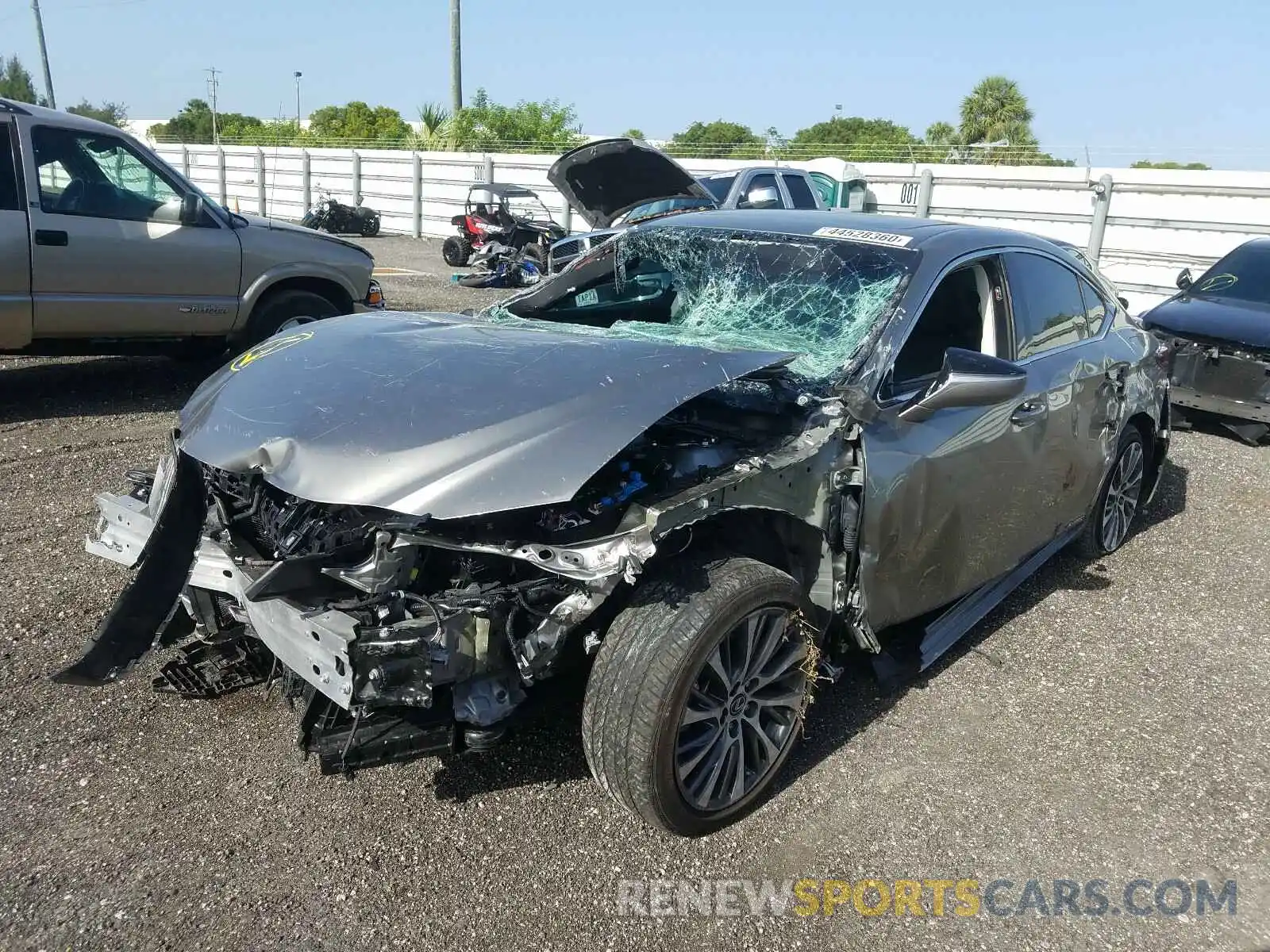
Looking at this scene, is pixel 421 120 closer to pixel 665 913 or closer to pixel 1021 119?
pixel 1021 119

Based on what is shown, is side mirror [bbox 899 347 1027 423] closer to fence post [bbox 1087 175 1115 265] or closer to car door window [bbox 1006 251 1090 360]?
car door window [bbox 1006 251 1090 360]

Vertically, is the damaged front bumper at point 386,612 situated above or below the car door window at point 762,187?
below

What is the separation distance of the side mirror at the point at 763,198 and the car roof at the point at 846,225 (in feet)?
26.2

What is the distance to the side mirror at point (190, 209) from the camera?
7.24 metres

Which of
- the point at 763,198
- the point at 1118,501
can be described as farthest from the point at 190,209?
the point at 763,198

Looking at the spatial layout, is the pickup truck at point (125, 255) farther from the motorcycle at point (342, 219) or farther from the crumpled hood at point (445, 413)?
the motorcycle at point (342, 219)

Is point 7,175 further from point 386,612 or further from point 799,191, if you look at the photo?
point 799,191

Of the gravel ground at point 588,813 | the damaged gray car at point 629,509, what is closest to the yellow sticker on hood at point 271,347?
the damaged gray car at point 629,509

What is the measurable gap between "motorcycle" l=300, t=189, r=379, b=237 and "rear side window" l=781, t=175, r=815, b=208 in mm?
11971

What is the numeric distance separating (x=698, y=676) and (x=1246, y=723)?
2415 mm

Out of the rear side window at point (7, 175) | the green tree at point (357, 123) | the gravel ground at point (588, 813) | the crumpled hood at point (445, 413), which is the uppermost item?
the green tree at point (357, 123)

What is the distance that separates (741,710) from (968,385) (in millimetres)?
1288

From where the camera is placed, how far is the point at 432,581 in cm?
277

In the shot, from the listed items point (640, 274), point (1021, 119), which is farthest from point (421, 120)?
point (640, 274)
